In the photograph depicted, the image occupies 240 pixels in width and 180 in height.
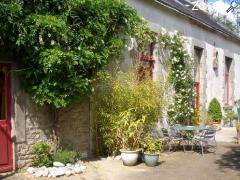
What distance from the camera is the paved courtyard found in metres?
8.66

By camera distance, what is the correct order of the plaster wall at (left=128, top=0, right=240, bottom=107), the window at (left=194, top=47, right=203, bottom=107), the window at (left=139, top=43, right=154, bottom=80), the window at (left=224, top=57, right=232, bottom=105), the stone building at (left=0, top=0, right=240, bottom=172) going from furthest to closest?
the window at (left=224, top=57, right=232, bottom=105)
the window at (left=194, top=47, right=203, bottom=107)
the plaster wall at (left=128, top=0, right=240, bottom=107)
the window at (left=139, top=43, right=154, bottom=80)
the stone building at (left=0, top=0, right=240, bottom=172)

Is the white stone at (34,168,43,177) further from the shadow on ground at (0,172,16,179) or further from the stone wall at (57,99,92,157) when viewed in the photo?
the stone wall at (57,99,92,157)

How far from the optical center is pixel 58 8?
9062 mm

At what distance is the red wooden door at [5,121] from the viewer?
866 cm

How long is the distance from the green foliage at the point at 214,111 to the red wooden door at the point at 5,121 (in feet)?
36.0

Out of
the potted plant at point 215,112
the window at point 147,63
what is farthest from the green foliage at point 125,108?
the potted plant at point 215,112

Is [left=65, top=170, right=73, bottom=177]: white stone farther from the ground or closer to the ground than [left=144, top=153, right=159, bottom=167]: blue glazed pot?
closer to the ground

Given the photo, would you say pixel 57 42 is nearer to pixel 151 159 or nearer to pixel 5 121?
pixel 5 121

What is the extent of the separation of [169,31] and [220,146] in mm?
3994

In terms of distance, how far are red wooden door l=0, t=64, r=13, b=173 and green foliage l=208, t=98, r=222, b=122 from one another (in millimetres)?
10960

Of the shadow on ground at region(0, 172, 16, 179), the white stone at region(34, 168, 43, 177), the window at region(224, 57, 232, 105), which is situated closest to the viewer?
the shadow on ground at region(0, 172, 16, 179)

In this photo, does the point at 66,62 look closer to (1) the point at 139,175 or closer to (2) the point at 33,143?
(2) the point at 33,143

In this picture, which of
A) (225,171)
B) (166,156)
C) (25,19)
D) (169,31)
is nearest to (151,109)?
(166,156)

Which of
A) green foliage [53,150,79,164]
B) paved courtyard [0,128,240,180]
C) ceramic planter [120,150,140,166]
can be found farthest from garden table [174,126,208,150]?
green foliage [53,150,79,164]
